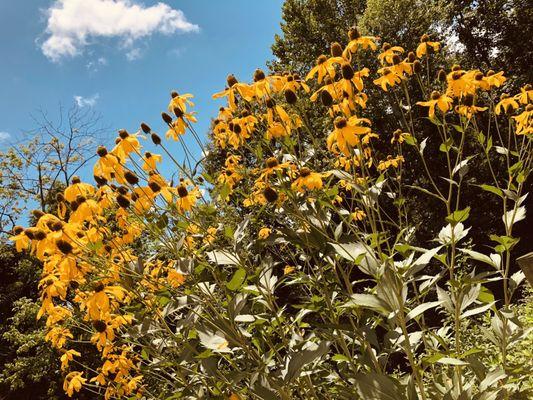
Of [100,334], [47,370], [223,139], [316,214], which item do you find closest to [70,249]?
[100,334]

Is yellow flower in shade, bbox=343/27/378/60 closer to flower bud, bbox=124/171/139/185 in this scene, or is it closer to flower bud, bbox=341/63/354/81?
flower bud, bbox=341/63/354/81

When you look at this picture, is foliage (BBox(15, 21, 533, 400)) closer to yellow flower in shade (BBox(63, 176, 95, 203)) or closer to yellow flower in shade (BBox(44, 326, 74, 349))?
yellow flower in shade (BBox(63, 176, 95, 203))

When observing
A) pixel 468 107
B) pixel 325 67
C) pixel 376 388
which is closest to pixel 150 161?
pixel 325 67

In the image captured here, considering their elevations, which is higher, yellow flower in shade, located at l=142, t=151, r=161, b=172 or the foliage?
yellow flower in shade, located at l=142, t=151, r=161, b=172

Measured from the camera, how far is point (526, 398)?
1.95m

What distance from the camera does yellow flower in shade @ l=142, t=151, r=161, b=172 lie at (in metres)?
1.99

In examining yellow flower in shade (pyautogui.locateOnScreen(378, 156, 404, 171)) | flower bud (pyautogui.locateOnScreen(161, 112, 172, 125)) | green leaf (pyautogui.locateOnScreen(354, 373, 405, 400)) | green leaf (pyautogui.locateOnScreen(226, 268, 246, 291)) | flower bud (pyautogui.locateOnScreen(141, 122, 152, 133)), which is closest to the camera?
green leaf (pyautogui.locateOnScreen(354, 373, 405, 400))

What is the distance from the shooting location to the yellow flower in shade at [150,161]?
199 centimetres

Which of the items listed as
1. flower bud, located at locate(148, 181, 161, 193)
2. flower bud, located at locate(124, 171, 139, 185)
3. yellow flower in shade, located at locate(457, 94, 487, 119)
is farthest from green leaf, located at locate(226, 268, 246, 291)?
yellow flower in shade, located at locate(457, 94, 487, 119)

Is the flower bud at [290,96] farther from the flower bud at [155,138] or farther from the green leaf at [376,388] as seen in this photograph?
the green leaf at [376,388]

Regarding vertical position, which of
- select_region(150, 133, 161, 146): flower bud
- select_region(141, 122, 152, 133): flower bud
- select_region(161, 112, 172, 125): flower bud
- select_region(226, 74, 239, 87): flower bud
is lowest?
select_region(150, 133, 161, 146): flower bud

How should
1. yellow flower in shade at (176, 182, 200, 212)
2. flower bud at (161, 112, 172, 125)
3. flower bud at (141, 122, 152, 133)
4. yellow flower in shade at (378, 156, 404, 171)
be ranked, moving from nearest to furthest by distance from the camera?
yellow flower in shade at (176, 182, 200, 212) < flower bud at (161, 112, 172, 125) < flower bud at (141, 122, 152, 133) < yellow flower in shade at (378, 156, 404, 171)

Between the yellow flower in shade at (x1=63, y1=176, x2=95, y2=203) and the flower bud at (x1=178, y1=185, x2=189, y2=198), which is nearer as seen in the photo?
the yellow flower in shade at (x1=63, y1=176, x2=95, y2=203)

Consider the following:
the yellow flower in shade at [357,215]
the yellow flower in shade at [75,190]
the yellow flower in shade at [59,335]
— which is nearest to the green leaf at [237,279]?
the yellow flower in shade at [357,215]
